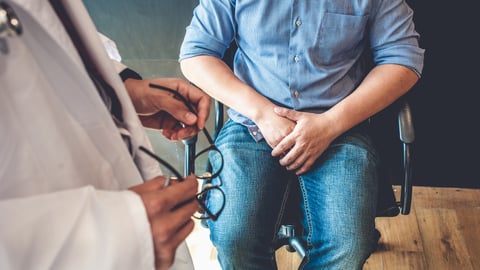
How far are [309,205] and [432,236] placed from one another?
0.85 m

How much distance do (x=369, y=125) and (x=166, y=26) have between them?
2.83 feet

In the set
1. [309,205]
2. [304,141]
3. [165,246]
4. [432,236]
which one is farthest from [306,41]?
[432,236]

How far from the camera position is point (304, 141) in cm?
118

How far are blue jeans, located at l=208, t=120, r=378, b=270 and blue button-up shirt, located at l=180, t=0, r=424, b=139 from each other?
0.16 metres

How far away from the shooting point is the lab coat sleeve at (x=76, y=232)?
534mm

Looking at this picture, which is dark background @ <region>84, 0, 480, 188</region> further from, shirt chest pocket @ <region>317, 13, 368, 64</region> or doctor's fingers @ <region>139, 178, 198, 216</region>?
doctor's fingers @ <region>139, 178, 198, 216</region>

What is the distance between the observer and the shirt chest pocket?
1.21m

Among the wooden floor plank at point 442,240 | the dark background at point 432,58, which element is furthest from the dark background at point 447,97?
the wooden floor plank at point 442,240

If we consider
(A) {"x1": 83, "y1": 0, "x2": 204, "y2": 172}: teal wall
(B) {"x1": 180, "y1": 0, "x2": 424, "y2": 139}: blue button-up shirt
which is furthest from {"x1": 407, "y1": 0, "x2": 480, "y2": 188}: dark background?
(A) {"x1": 83, "y1": 0, "x2": 204, "y2": 172}: teal wall

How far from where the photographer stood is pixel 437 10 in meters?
1.51

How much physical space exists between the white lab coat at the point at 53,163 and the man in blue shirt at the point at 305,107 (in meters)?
0.56

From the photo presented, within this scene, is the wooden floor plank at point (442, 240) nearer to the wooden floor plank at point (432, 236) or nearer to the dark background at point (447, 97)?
the wooden floor plank at point (432, 236)

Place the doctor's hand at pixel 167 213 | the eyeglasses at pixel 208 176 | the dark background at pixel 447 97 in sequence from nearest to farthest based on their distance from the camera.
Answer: the doctor's hand at pixel 167 213 < the eyeglasses at pixel 208 176 < the dark background at pixel 447 97

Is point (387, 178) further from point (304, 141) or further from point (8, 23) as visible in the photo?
point (8, 23)
